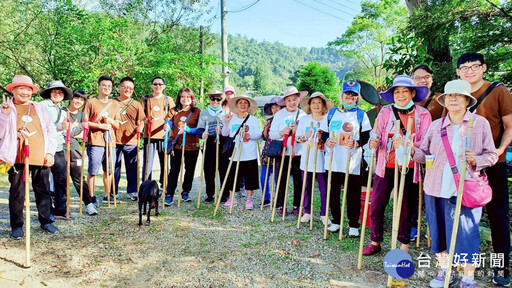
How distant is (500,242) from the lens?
11.6 feet

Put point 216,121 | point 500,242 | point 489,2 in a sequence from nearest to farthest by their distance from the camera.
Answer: point 500,242, point 489,2, point 216,121

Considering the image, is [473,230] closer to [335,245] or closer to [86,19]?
[335,245]

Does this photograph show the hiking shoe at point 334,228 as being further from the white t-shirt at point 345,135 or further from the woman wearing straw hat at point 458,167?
the woman wearing straw hat at point 458,167

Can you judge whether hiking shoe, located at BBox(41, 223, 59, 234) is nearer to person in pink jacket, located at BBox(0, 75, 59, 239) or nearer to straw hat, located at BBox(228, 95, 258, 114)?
person in pink jacket, located at BBox(0, 75, 59, 239)

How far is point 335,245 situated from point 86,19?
1072 centimetres

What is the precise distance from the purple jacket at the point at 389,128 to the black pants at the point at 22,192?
429 centimetres

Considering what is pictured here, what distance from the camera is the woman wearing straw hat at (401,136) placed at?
3877 mm

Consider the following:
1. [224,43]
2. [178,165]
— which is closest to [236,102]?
[178,165]

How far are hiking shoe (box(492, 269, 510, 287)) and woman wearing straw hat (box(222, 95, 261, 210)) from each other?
3.75 meters

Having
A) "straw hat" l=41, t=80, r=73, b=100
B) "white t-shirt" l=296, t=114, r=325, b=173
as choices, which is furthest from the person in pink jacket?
"white t-shirt" l=296, t=114, r=325, b=173

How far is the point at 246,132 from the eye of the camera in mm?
6055

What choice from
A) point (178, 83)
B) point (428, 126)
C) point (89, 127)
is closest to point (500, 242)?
point (428, 126)

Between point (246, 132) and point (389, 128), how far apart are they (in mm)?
2671

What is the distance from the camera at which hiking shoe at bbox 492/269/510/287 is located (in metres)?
3.42
